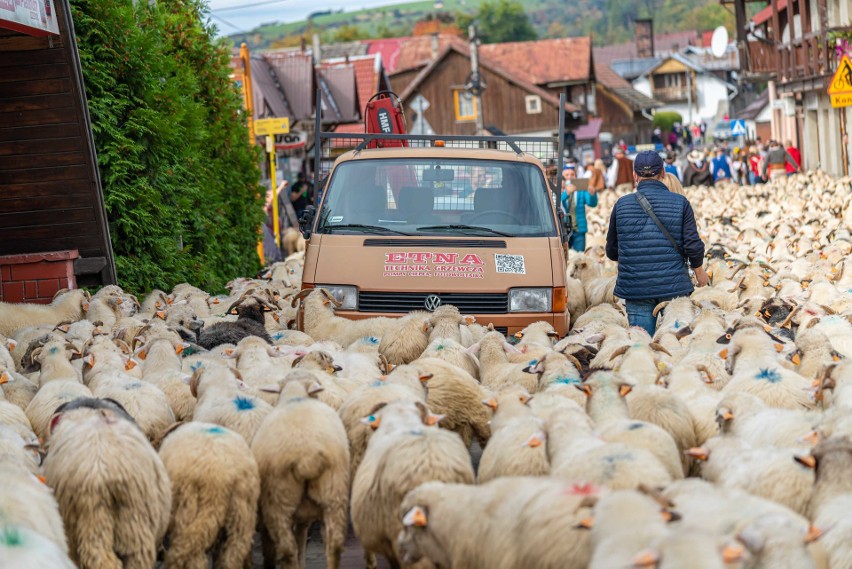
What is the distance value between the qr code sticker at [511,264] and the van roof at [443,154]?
124 centimetres

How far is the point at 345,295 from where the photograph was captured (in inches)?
415

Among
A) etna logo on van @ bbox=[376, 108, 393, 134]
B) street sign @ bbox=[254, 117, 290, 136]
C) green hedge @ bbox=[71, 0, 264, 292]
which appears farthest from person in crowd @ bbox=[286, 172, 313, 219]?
etna logo on van @ bbox=[376, 108, 393, 134]

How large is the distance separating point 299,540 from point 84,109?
25.4 feet

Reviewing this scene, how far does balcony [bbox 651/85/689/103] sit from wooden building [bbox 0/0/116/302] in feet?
396

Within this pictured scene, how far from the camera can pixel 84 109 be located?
512 inches

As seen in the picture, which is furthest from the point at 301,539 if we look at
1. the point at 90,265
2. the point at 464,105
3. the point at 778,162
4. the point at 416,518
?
the point at 464,105

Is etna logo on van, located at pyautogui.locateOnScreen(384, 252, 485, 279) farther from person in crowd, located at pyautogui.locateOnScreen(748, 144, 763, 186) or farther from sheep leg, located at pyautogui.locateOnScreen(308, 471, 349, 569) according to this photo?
person in crowd, located at pyautogui.locateOnScreen(748, 144, 763, 186)

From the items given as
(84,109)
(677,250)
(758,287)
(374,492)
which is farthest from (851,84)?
(374,492)

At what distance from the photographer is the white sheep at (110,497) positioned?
5.67 m

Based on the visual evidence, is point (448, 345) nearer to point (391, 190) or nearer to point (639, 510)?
point (391, 190)

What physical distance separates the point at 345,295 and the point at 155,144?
5.14m

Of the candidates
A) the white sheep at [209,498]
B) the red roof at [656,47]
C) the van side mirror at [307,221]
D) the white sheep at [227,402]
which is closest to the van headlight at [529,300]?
the van side mirror at [307,221]

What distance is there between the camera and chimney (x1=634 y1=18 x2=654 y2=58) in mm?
154625

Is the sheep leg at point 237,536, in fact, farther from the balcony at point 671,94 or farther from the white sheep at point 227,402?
the balcony at point 671,94
